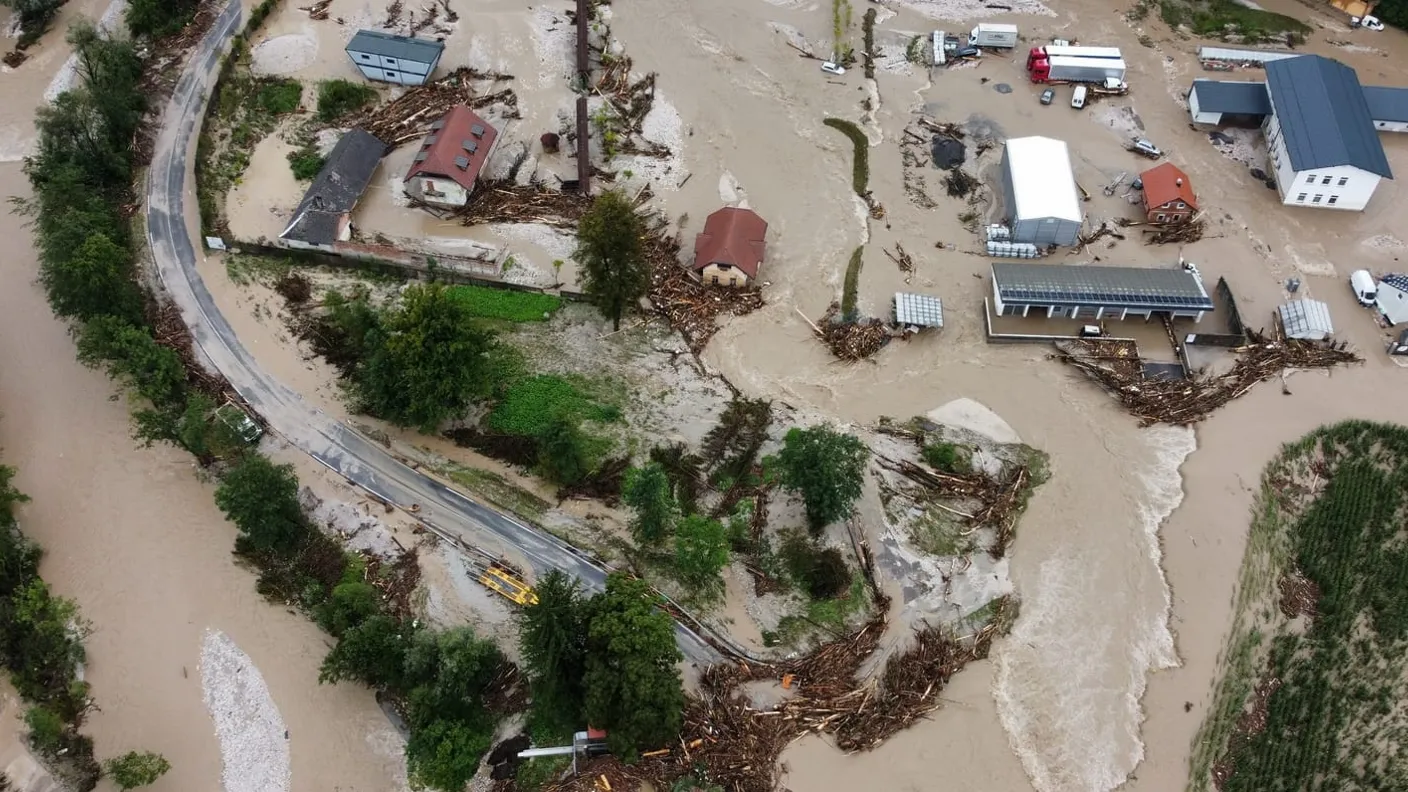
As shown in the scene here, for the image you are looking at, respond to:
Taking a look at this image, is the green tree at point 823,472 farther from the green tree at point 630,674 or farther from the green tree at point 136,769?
the green tree at point 136,769

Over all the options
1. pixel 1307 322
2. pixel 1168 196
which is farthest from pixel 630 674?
pixel 1168 196

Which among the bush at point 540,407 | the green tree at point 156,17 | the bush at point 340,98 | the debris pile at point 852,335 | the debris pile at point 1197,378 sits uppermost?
the green tree at point 156,17

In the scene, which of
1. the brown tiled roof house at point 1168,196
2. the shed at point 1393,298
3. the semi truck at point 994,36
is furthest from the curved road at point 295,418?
the semi truck at point 994,36

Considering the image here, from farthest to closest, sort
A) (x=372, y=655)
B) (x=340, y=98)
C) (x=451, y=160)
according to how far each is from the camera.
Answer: (x=340, y=98)
(x=451, y=160)
(x=372, y=655)

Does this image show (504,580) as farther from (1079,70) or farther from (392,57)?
(1079,70)

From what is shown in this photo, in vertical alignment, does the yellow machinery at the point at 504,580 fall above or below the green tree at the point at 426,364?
below

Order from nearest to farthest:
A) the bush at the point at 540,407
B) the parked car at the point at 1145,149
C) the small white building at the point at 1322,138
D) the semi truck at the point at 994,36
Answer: the bush at the point at 540,407
the small white building at the point at 1322,138
the parked car at the point at 1145,149
the semi truck at the point at 994,36
